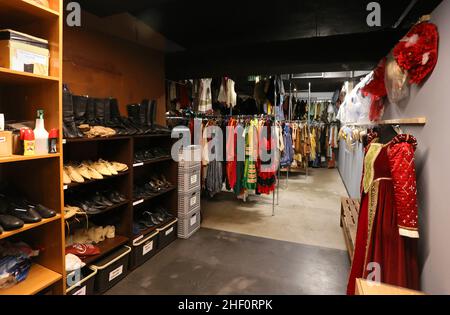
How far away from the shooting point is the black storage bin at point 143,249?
8.64ft

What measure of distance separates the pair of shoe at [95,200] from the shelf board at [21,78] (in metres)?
0.99

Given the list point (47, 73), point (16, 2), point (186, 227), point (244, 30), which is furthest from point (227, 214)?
point (16, 2)

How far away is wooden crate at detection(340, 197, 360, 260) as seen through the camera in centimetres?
267

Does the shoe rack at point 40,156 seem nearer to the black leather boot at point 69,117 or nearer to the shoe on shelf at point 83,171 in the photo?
the black leather boot at point 69,117

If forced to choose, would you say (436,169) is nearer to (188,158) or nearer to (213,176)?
(188,158)

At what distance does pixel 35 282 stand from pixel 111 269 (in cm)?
73

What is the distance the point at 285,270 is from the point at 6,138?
8.35 ft

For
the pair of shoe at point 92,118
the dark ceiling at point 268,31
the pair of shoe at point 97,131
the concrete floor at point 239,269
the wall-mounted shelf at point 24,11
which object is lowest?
the concrete floor at point 239,269

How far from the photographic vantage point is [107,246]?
2.40 meters

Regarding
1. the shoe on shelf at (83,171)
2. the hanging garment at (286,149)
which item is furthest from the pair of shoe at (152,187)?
the hanging garment at (286,149)

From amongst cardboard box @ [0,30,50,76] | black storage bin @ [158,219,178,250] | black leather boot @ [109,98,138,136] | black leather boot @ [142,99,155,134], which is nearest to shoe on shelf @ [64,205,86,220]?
black leather boot @ [109,98,138,136]

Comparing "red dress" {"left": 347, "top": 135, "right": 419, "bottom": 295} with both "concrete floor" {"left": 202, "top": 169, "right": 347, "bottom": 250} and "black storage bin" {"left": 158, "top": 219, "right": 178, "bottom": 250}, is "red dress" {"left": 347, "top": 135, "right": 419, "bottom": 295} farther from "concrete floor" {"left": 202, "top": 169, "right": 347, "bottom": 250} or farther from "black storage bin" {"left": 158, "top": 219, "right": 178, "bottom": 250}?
"black storage bin" {"left": 158, "top": 219, "right": 178, "bottom": 250}

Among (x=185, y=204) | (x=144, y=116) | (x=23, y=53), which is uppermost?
(x=23, y=53)

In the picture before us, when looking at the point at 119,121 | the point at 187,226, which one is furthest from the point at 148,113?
the point at 187,226
